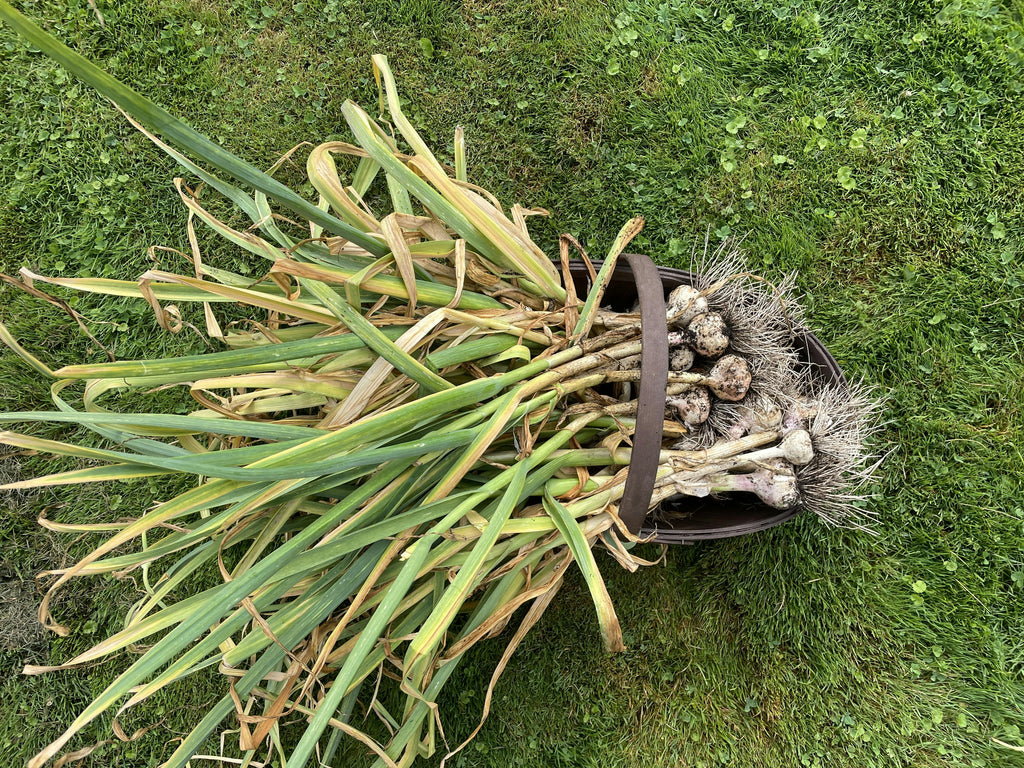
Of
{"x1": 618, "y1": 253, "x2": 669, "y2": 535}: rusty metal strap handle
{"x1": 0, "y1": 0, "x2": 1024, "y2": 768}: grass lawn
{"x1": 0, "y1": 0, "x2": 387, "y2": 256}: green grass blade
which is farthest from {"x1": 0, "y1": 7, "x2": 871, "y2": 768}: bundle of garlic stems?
{"x1": 0, "y1": 0, "x2": 1024, "y2": 768}: grass lawn

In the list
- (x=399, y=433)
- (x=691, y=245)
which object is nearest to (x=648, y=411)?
(x=399, y=433)

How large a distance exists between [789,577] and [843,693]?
0.34m

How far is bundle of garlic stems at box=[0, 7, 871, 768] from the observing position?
1100 mm

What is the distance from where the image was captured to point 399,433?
117 centimetres

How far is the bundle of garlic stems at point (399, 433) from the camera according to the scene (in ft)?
3.61

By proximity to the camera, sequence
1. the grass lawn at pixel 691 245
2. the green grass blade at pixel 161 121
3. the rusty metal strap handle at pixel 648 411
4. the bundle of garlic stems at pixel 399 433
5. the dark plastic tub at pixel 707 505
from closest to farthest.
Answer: the green grass blade at pixel 161 121, the bundle of garlic stems at pixel 399 433, the rusty metal strap handle at pixel 648 411, the dark plastic tub at pixel 707 505, the grass lawn at pixel 691 245

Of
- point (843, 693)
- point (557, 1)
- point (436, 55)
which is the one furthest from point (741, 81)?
point (843, 693)

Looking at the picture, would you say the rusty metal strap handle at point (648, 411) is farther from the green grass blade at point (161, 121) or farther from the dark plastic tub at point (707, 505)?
the green grass blade at point (161, 121)

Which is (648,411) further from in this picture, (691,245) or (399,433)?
(691,245)

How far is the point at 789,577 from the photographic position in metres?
1.88

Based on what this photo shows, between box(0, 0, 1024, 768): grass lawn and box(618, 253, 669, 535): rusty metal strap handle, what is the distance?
A: 2.36 ft

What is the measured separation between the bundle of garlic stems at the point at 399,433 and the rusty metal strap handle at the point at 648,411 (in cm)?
12

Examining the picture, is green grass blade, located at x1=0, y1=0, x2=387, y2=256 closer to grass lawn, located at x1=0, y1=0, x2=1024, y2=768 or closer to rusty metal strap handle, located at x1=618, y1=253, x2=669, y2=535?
rusty metal strap handle, located at x1=618, y1=253, x2=669, y2=535

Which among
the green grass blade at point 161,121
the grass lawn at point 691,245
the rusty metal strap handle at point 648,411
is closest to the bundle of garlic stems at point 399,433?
the green grass blade at point 161,121
